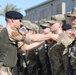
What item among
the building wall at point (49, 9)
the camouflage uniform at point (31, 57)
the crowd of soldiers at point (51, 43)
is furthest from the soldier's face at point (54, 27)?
the building wall at point (49, 9)

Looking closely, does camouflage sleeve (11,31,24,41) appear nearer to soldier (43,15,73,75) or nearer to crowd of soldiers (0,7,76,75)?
crowd of soldiers (0,7,76,75)

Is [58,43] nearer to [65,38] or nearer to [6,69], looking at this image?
[65,38]

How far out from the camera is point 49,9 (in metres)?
20.2

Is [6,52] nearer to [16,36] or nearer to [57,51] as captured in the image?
[16,36]

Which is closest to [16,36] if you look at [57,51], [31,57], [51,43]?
[57,51]

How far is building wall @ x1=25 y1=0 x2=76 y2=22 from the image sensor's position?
54.9 feet

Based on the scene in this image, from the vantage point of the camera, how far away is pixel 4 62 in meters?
4.41

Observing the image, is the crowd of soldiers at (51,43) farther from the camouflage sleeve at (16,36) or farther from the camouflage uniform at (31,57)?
the camouflage uniform at (31,57)

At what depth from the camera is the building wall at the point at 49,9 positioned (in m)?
16.7

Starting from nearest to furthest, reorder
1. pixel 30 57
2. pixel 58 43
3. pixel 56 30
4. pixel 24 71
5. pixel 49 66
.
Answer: pixel 58 43 → pixel 56 30 → pixel 49 66 → pixel 30 57 → pixel 24 71

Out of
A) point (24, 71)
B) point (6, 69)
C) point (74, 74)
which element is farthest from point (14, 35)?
point (24, 71)

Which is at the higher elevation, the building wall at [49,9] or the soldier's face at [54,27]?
the building wall at [49,9]

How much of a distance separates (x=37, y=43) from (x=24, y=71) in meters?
2.28

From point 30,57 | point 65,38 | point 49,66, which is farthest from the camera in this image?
point 30,57
